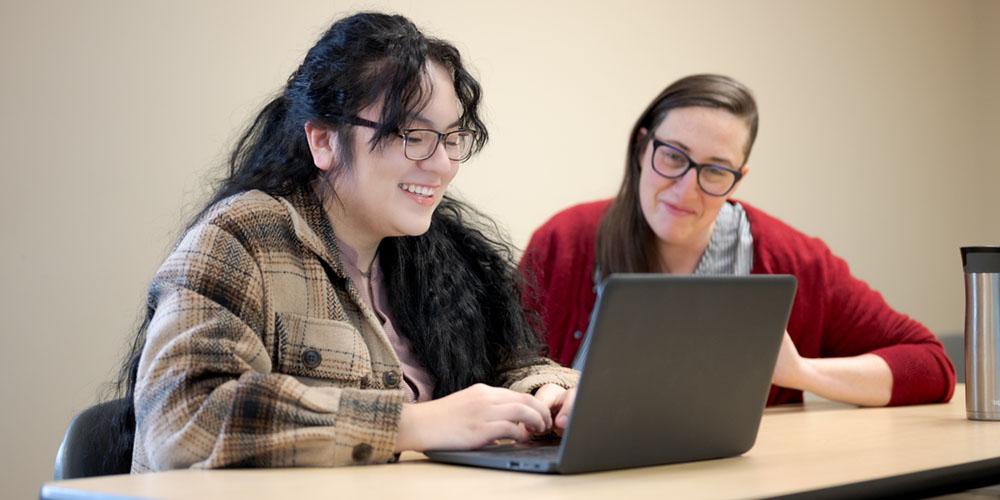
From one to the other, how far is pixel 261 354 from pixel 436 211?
653mm

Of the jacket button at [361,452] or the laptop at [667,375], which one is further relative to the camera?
the jacket button at [361,452]

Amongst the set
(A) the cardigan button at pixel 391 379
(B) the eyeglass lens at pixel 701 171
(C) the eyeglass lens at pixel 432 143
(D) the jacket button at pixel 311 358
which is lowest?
(A) the cardigan button at pixel 391 379

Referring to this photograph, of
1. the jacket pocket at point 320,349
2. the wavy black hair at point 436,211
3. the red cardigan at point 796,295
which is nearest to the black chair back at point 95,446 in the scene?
the wavy black hair at point 436,211

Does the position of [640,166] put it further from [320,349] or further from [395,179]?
[320,349]

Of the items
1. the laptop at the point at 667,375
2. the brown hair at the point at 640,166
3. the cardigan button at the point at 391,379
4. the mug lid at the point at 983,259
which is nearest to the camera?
the laptop at the point at 667,375

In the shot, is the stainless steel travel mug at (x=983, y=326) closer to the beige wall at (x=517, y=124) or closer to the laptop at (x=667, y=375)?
the laptop at (x=667, y=375)

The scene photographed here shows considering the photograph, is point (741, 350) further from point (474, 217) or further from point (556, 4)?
point (556, 4)

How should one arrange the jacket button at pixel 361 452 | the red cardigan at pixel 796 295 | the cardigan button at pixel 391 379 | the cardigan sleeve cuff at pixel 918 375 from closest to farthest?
the jacket button at pixel 361 452 < the cardigan button at pixel 391 379 < the cardigan sleeve cuff at pixel 918 375 < the red cardigan at pixel 796 295

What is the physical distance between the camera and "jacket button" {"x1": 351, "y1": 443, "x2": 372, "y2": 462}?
1.38 meters

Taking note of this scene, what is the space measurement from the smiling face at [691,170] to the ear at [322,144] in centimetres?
95

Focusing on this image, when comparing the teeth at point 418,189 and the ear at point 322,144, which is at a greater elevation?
the ear at point 322,144

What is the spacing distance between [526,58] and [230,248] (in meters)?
1.95

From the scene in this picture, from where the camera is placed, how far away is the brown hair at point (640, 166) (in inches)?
97.6

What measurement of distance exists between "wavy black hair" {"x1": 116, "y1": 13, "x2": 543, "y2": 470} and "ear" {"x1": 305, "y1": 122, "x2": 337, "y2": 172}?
14 mm
